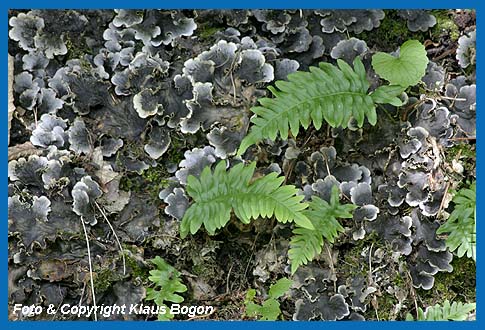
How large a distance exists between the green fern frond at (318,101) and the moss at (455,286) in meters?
1.32

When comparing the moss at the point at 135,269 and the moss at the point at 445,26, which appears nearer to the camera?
the moss at the point at 135,269

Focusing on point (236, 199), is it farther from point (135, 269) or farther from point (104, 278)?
point (104, 278)

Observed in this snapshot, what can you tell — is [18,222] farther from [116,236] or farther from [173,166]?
[173,166]

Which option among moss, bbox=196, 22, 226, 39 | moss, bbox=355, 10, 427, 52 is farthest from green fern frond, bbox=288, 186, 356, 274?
moss, bbox=196, 22, 226, 39

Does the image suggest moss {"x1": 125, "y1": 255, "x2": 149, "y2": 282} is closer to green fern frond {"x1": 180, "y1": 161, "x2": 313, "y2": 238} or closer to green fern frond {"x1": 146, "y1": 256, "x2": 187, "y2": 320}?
green fern frond {"x1": 146, "y1": 256, "x2": 187, "y2": 320}

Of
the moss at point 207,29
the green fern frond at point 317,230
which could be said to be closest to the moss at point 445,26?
the green fern frond at point 317,230

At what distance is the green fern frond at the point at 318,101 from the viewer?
14.1 ft

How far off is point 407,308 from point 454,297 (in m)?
0.37

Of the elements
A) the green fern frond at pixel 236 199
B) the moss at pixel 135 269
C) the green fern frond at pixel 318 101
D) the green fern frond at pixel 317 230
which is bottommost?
the moss at pixel 135 269

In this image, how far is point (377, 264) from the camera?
4.68 m

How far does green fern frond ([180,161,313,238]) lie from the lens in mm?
4195

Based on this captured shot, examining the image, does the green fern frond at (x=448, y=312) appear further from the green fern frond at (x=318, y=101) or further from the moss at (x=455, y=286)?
the green fern frond at (x=318, y=101)

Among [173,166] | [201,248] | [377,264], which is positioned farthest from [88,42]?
[377,264]

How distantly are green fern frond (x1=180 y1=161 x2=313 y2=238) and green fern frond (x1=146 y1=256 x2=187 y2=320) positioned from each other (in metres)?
0.35
